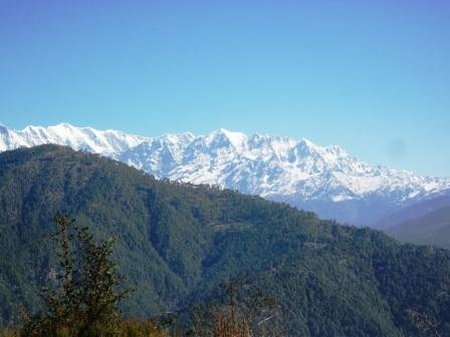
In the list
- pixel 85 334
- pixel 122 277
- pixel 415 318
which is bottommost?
pixel 415 318

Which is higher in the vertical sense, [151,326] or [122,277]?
[122,277]

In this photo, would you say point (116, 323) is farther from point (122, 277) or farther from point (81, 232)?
point (81, 232)

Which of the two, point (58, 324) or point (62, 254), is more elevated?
point (62, 254)

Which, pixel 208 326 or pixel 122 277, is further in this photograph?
pixel 208 326

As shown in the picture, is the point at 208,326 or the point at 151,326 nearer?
the point at 208,326

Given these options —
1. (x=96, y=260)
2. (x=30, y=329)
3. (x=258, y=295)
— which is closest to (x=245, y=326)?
(x=258, y=295)

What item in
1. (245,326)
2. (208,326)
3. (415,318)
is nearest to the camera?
(245,326)

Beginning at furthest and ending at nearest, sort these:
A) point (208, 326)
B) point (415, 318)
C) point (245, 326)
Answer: point (208, 326) < point (415, 318) < point (245, 326)

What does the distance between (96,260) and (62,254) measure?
1649mm

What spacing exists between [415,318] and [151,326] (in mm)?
15322

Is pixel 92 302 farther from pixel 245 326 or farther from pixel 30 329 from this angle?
pixel 245 326

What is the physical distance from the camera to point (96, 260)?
24828 mm

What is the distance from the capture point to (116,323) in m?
26.4

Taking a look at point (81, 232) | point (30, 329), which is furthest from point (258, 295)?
point (30, 329)
